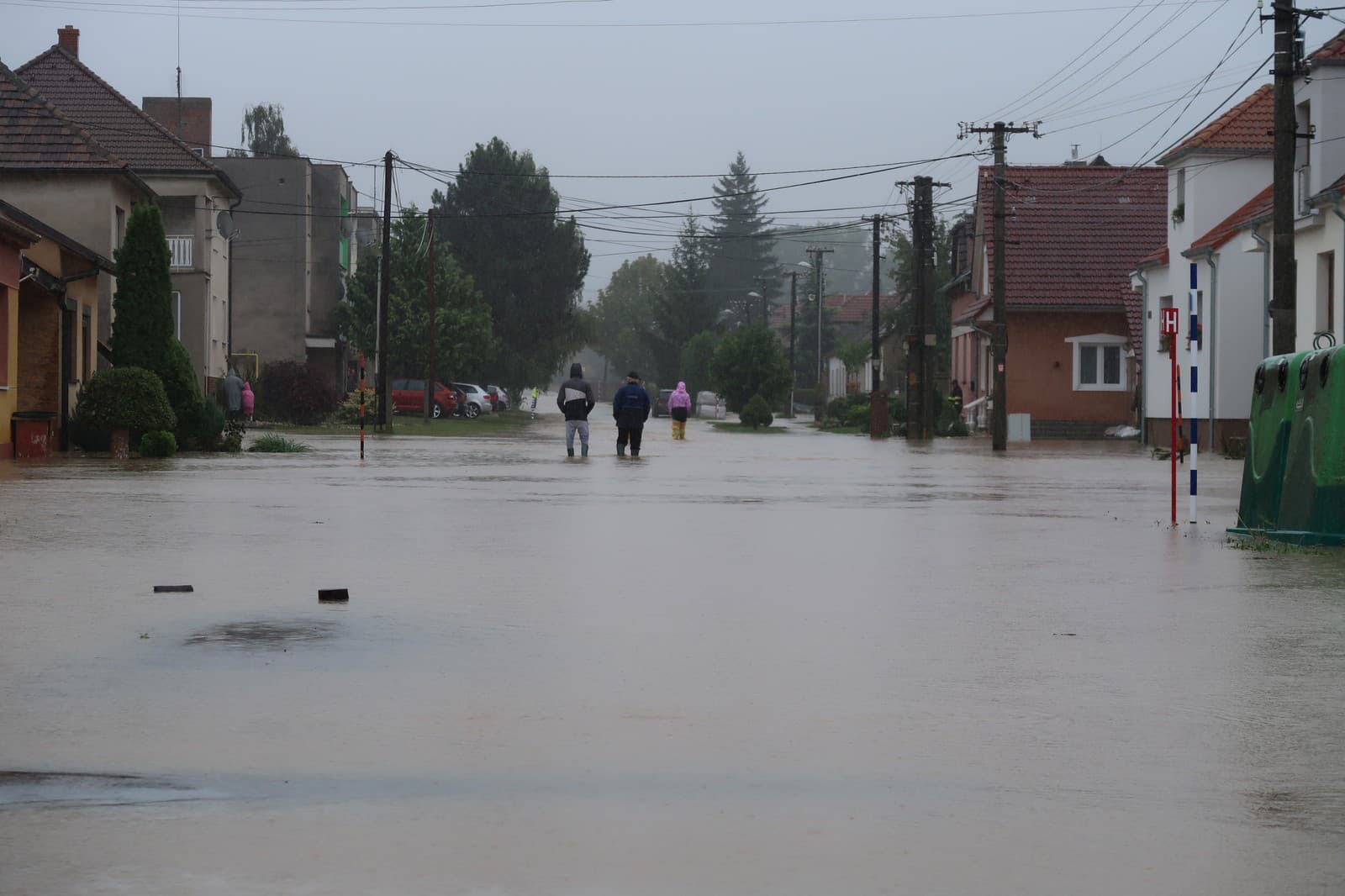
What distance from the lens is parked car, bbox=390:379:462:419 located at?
75562mm

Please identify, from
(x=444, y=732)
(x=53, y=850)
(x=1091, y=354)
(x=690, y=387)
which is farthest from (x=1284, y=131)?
(x=690, y=387)

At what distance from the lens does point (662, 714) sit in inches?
286

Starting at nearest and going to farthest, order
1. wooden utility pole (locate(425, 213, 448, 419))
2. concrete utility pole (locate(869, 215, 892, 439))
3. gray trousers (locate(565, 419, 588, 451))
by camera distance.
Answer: gray trousers (locate(565, 419, 588, 451)), concrete utility pole (locate(869, 215, 892, 439)), wooden utility pole (locate(425, 213, 448, 419))

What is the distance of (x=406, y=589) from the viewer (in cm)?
1148

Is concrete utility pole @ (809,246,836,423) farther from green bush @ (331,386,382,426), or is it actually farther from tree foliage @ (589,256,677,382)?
tree foliage @ (589,256,677,382)

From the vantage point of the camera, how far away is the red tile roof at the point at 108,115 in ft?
170

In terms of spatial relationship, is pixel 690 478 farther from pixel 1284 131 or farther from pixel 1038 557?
pixel 1038 557

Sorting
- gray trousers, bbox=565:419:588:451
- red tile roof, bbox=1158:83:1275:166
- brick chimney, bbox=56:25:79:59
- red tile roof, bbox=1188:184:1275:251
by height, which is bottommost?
gray trousers, bbox=565:419:588:451

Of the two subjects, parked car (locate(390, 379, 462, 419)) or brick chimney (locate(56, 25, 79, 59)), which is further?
parked car (locate(390, 379, 462, 419))

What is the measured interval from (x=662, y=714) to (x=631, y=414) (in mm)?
27607

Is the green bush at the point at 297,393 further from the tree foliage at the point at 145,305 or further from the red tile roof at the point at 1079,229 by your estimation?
the tree foliage at the point at 145,305

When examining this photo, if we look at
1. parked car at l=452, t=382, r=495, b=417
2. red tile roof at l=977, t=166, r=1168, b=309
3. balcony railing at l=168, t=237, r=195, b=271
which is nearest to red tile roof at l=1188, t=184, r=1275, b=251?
red tile roof at l=977, t=166, r=1168, b=309

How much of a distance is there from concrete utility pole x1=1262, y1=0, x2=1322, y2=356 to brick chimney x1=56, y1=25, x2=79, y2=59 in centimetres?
3853

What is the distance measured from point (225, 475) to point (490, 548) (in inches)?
467
